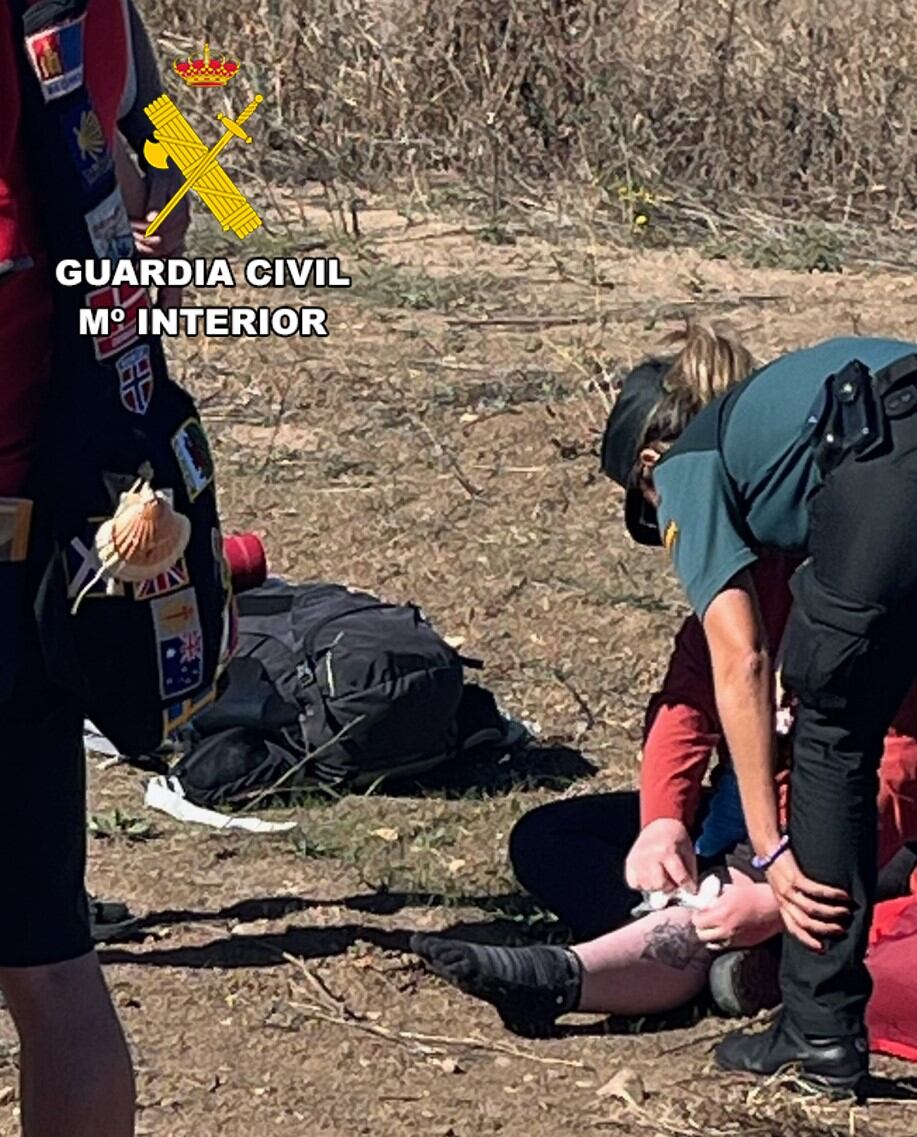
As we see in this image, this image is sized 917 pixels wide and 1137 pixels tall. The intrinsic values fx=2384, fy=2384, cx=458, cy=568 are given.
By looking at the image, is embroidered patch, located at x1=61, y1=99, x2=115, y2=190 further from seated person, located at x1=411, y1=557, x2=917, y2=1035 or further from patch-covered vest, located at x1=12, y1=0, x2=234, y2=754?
seated person, located at x1=411, y1=557, x2=917, y2=1035

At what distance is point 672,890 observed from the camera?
370 cm

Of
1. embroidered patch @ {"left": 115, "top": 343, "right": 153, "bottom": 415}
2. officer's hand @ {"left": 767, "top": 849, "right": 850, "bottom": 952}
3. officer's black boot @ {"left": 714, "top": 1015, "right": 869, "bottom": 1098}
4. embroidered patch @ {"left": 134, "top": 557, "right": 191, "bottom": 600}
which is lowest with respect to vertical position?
officer's black boot @ {"left": 714, "top": 1015, "right": 869, "bottom": 1098}

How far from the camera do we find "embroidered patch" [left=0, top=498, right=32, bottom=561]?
2.45 m

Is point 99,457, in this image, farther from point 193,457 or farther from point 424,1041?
point 424,1041

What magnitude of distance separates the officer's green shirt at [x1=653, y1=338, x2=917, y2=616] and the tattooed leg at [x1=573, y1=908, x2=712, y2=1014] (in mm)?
720

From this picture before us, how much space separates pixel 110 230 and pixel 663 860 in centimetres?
162

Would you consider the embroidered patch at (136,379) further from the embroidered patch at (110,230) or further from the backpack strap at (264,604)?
the backpack strap at (264,604)

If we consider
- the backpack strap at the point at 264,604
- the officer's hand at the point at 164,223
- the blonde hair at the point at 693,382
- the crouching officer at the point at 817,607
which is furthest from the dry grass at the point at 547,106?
the officer's hand at the point at 164,223

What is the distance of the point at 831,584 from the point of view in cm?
313

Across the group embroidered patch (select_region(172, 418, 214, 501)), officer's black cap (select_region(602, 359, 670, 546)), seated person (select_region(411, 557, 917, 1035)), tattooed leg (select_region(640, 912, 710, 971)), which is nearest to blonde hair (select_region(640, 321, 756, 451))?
officer's black cap (select_region(602, 359, 670, 546))

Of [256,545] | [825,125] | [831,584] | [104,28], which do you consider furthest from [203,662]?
[825,125]

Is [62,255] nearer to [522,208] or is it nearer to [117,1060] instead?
[117,1060]

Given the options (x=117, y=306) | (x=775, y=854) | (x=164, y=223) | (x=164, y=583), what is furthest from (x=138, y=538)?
(x=775, y=854)

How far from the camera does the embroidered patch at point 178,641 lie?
2.54m
